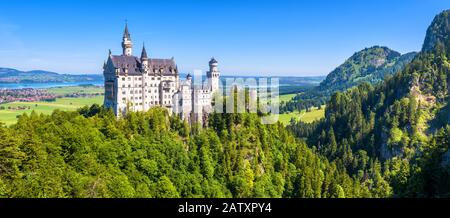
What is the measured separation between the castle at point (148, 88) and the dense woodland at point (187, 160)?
5082 millimetres

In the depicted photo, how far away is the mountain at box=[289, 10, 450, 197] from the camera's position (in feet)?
401

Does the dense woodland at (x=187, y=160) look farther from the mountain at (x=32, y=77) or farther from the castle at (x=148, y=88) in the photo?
the mountain at (x=32, y=77)

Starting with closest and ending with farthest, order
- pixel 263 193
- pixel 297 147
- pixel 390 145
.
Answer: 1. pixel 263 193
2. pixel 297 147
3. pixel 390 145

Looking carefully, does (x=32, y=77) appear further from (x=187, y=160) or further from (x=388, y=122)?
(x=388, y=122)

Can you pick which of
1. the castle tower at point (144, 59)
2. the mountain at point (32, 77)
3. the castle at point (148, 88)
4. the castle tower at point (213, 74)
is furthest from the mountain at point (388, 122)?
the mountain at point (32, 77)

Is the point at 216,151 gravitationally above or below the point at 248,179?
above

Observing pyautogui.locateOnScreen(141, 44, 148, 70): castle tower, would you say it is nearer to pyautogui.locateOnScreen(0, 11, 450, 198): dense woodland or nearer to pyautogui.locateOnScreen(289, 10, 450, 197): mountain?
pyautogui.locateOnScreen(0, 11, 450, 198): dense woodland

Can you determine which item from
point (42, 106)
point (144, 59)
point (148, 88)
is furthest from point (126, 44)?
point (42, 106)

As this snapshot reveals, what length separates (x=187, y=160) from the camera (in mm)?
65625

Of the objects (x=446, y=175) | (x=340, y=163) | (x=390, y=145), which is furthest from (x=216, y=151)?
(x=390, y=145)
